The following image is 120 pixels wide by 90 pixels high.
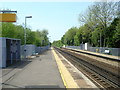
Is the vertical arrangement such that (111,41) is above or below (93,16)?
below

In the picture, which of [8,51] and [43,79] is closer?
[43,79]

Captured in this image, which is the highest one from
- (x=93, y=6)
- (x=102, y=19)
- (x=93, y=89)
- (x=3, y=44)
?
(x=93, y=6)

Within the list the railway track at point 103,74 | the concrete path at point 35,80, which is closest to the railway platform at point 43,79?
the concrete path at point 35,80

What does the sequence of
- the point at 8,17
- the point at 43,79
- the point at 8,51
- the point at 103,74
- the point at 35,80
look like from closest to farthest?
1. the point at 35,80
2. the point at 43,79
3. the point at 8,17
4. the point at 103,74
5. the point at 8,51

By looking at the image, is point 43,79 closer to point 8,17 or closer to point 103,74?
point 8,17

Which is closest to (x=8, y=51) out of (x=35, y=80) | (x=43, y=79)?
(x=43, y=79)

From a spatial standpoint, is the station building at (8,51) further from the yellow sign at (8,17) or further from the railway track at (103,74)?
the railway track at (103,74)

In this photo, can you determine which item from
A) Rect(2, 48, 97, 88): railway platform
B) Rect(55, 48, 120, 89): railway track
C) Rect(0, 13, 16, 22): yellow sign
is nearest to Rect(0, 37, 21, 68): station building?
Rect(2, 48, 97, 88): railway platform

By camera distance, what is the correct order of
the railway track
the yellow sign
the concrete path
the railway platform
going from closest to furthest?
the concrete path
the railway platform
the railway track
the yellow sign

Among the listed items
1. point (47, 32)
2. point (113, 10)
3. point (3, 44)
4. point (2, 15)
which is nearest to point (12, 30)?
point (3, 44)

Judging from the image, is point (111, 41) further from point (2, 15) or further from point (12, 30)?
point (2, 15)

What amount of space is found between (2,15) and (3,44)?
579 centimetres

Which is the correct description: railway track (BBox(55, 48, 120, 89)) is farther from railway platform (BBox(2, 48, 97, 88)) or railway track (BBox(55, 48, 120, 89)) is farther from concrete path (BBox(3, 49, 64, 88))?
concrete path (BBox(3, 49, 64, 88))

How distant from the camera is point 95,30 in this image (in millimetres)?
57906
